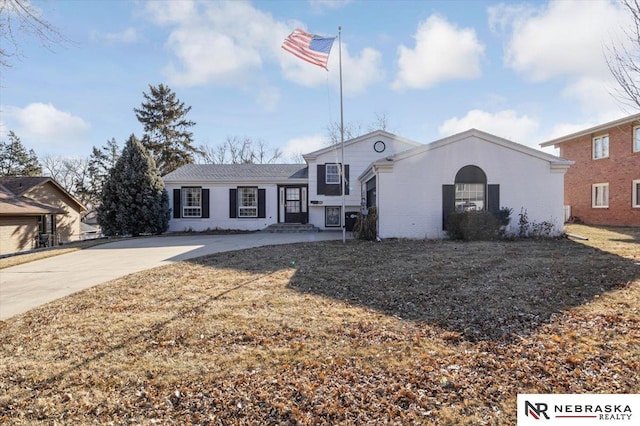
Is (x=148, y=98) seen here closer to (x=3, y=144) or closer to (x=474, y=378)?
(x=3, y=144)

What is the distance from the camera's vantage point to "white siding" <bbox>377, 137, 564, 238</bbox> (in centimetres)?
1327

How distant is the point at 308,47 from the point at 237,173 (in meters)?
11.6

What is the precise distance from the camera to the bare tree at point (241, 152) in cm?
4766

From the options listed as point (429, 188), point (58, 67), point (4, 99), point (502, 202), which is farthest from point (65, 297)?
point (502, 202)

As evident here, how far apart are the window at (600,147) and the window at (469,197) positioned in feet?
40.1

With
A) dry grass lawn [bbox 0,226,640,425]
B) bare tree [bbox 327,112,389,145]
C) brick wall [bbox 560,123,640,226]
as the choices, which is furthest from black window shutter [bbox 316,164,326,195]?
bare tree [bbox 327,112,389,145]

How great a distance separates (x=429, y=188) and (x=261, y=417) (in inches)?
470

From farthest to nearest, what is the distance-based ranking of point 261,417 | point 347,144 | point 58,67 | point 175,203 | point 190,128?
point 190,128, point 175,203, point 347,144, point 58,67, point 261,417

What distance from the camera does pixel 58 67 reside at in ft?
25.2

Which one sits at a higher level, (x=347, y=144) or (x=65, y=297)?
(x=347, y=144)

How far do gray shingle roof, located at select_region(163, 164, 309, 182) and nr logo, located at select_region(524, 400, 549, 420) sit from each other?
1884 cm

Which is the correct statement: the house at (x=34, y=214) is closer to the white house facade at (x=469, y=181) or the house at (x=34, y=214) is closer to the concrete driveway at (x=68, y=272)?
the concrete driveway at (x=68, y=272)

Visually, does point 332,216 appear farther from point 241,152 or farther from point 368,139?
point 241,152

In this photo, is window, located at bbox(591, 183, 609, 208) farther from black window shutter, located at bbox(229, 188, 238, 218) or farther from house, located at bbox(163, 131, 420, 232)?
black window shutter, located at bbox(229, 188, 238, 218)
